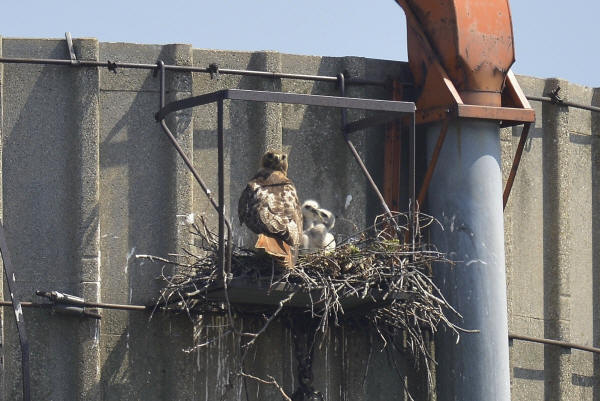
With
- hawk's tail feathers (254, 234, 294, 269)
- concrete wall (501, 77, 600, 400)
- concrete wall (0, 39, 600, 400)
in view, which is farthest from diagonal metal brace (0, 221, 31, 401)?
concrete wall (501, 77, 600, 400)

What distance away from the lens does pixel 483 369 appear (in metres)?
11.0

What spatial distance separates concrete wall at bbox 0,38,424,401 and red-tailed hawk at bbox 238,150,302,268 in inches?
17.5

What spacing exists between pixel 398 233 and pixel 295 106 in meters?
1.20

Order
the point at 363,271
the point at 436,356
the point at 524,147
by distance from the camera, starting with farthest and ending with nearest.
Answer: the point at 524,147 → the point at 436,356 → the point at 363,271

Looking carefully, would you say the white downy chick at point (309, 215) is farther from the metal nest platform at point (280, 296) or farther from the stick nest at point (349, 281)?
the metal nest platform at point (280, 296)

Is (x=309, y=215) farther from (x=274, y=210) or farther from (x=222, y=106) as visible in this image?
(x=222, y=106)

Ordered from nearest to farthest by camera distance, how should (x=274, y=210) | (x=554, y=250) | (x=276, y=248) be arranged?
1. (x=276, y=248)
2. (x=274, y=210)
3. (x=554, y=250)

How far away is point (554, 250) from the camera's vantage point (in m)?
12.1

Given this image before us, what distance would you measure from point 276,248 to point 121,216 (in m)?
1.27

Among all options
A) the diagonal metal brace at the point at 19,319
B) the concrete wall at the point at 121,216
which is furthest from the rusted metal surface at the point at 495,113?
the diagonal metal brace at the point at 19,319

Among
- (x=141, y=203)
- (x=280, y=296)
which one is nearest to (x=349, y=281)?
(x=280, y=296)

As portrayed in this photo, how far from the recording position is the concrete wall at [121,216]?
34.6ft

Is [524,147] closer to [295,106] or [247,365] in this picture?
[295,106]

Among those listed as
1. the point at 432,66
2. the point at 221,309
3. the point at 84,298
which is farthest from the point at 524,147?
the point at 84,298
